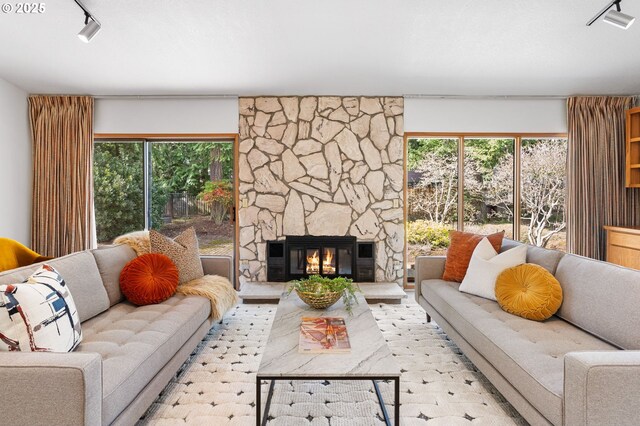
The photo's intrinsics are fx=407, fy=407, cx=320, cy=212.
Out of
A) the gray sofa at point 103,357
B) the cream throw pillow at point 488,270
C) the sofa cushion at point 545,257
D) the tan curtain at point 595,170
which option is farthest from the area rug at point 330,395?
the tan curtain at point 595,170

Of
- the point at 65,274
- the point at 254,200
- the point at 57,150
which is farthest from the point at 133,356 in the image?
the point at 57,150

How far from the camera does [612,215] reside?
5.17 meters

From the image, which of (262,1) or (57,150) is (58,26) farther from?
(57,150)

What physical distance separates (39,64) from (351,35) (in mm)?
3086

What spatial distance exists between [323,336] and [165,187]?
12.7 ft

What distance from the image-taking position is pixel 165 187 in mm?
5359

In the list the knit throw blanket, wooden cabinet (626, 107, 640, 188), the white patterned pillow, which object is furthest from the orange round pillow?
wooden cabinet (626, 107, 640, 188)

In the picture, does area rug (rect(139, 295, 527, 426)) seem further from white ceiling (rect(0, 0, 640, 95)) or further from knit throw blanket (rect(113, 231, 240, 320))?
white ceiling (rect(0, 0, 640, 95))

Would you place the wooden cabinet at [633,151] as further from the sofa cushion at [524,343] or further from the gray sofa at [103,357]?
the gray sofa at [103,357]

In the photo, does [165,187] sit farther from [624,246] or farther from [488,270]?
[624,246]

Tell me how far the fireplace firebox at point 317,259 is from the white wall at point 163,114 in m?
1.64

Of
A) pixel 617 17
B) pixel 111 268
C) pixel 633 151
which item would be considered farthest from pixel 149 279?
pixel 633 151

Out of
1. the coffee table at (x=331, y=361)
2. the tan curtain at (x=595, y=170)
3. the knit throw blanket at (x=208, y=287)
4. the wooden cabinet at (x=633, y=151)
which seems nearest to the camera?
the coffee table at (x=331, y=361)

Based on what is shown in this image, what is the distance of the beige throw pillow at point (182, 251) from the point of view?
3316 millimetres
